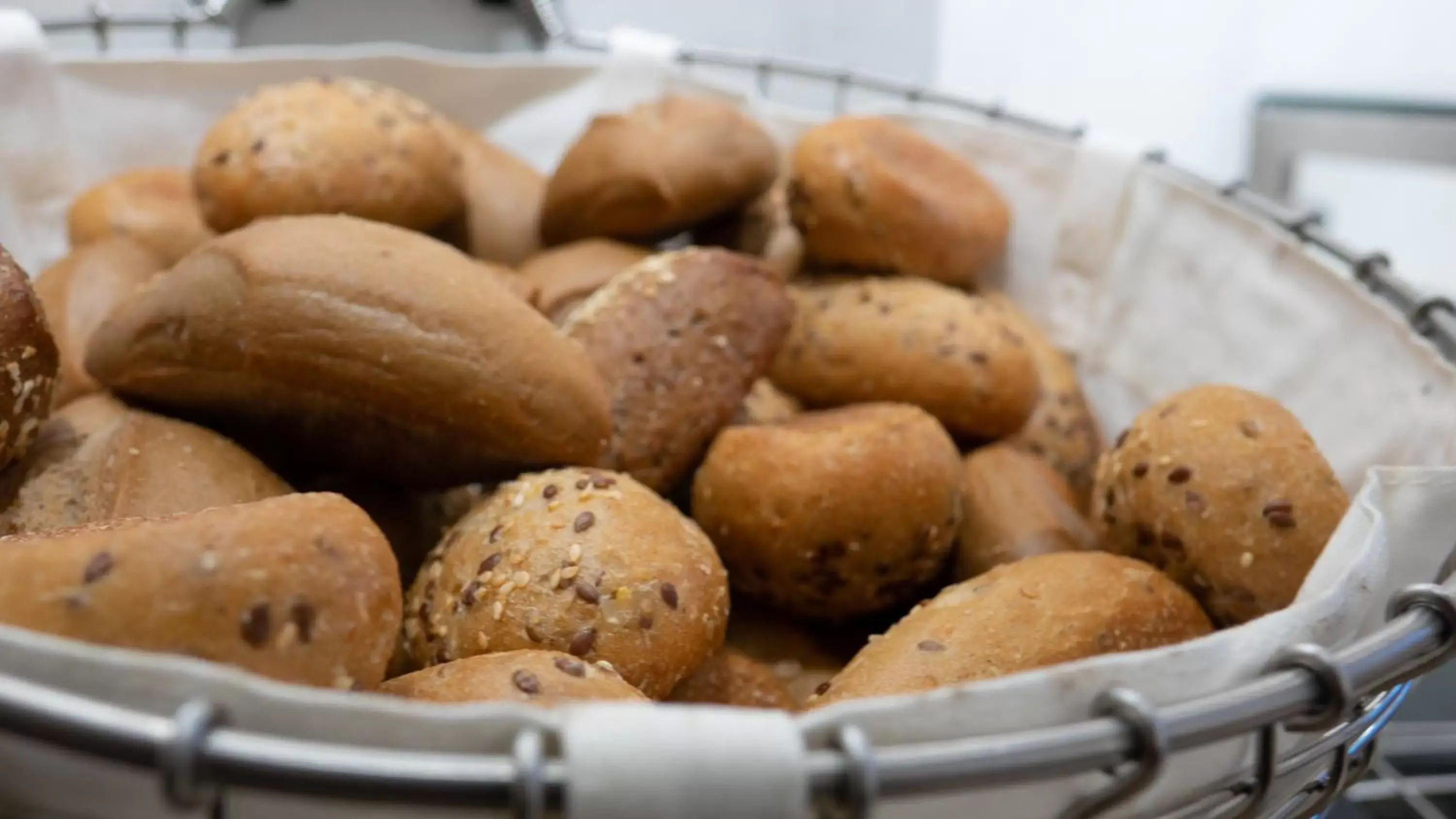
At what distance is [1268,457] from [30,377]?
62 centimetres

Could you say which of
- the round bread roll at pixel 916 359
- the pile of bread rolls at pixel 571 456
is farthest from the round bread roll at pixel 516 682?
the round bread roll at pixel 916 359

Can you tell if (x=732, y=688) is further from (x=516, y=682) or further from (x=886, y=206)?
(x=886, y=206)

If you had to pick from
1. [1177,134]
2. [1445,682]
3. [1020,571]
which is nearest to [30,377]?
[1020,571]

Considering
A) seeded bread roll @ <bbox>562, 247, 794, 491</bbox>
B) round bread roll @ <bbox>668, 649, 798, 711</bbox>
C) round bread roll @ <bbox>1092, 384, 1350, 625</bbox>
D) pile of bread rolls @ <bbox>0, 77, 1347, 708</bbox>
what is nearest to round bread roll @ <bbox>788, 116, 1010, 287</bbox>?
pile of bread rolls @ <bbox>0, 77, 1347, 708</bbox>

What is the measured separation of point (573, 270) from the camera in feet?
2.60

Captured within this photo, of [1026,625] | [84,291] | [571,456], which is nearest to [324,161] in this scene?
[84,291]

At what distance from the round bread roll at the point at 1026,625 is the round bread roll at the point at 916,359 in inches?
7.7

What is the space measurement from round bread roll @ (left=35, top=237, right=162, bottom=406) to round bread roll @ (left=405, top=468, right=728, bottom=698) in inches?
9.5

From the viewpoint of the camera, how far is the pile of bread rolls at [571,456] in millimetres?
437

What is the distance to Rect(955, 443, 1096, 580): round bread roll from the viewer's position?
683mm

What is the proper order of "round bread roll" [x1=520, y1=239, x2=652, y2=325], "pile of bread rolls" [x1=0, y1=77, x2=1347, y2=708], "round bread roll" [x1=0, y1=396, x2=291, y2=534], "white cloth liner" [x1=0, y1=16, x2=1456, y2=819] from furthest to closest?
"round bread roll" [x1=520, y1=239, x2=652, y2=325] < "round bread roll" [x1=0, y1=396, x2=291, y2=534] < "pile of bread rolls" [x1=0, y1=77, x2=1347, y2=708] < "white cloth liner" [x1=0, y1=16, x2=1456, y2=819]

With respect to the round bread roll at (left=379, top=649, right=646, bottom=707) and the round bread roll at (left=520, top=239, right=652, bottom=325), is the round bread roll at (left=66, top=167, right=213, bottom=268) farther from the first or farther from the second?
the round bread roll at (left=379, top=649, right=646, bottom=707)

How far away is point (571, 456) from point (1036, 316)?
0.52m

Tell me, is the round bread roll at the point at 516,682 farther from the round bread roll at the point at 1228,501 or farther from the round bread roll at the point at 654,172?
the round bread roll at the point at 654,172
